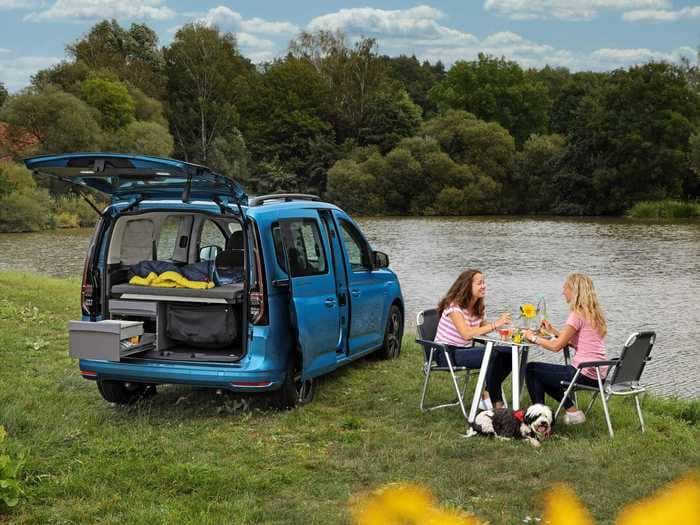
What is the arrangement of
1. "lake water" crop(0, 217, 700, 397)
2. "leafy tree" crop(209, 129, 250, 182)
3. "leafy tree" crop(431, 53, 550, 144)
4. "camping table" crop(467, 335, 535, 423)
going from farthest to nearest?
"leafy tree" crop(431, 53, 550, 144), "leafy tree" crop(209, 129, 250, 182), "lake water" crop(0, 217, 700, 397), "camping table" crop(467, 335, 535, 423)

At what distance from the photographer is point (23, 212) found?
1797 inches

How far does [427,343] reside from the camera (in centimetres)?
816

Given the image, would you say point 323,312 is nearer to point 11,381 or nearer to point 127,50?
point 11,381

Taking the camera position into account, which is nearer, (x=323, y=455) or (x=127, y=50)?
(x=323, y=455)

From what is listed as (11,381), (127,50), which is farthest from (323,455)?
(127,50)

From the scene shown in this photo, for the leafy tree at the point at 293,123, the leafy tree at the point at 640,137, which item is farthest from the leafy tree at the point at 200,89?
the leafy tree at the point at 640,137

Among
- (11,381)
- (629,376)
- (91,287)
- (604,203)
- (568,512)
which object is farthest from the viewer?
(604,203)

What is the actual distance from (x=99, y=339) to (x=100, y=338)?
1 centimetres

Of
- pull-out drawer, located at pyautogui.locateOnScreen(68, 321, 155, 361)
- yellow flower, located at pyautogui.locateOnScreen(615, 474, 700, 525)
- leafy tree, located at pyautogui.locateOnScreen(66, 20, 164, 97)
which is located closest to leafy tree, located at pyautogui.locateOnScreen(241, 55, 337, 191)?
leafy tree, located at pyautogui.locateOnScreen(66, 20, 164, 97)

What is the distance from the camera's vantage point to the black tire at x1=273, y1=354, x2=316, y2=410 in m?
7.83

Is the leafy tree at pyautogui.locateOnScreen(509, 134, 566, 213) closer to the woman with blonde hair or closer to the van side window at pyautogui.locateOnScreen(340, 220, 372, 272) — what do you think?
the van side window at pyautogui.locateOnScreen(340, 220, 372, 272)

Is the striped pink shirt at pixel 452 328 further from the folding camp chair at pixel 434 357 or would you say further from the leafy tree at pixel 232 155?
the leafy tree at pixel 232 155

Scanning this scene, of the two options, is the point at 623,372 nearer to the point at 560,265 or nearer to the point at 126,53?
the point at 560,265

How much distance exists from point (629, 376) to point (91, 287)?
4432mm
